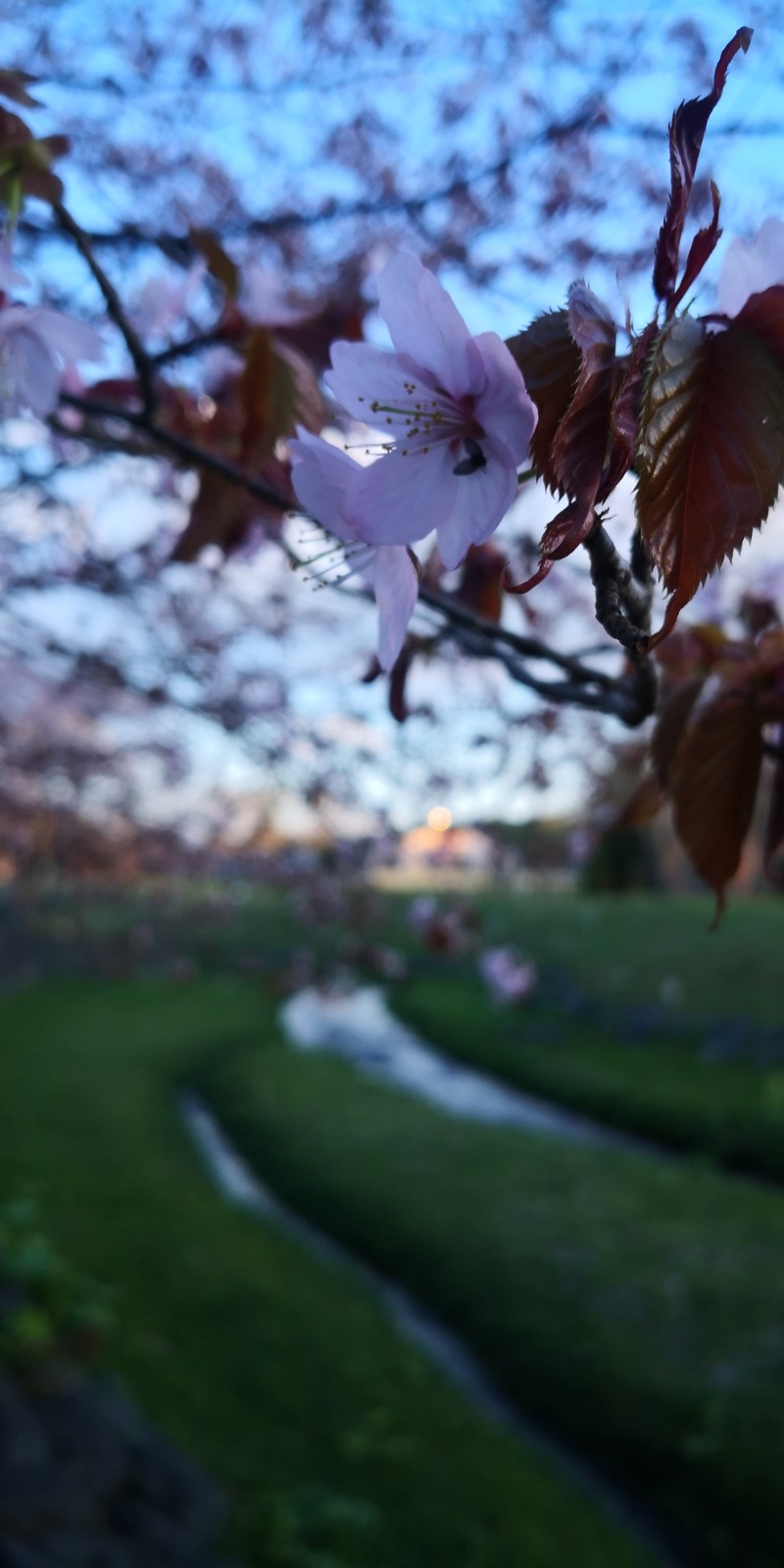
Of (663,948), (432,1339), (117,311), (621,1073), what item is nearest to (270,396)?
(117,311)

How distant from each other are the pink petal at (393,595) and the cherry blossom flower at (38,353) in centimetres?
35

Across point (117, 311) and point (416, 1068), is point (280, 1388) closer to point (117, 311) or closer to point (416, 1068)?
point (117, 311)

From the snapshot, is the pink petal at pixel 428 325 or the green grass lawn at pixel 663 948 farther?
the green grass lawn at pixel 663 948

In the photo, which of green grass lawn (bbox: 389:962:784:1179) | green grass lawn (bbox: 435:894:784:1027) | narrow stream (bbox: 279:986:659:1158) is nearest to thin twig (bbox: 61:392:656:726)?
narrow stream (bbox: 279:986:659:1158)

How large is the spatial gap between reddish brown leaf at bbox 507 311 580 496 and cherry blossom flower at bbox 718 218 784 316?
65 millimetres

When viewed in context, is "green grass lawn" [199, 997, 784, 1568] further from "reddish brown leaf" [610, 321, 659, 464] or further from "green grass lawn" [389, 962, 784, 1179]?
"reddish brown leaf" [610, 321, 659, 464]

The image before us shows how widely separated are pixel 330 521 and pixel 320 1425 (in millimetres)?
3804

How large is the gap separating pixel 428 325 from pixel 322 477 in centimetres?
8

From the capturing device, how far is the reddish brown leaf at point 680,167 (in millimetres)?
370

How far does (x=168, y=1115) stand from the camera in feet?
25.9

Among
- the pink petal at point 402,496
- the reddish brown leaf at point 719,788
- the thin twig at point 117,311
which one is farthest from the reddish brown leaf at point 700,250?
the thin twig at point 117,311

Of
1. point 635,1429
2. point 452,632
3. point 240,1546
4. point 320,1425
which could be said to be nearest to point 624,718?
point 452,632

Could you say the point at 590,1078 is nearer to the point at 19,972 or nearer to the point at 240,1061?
the point at 240,1061

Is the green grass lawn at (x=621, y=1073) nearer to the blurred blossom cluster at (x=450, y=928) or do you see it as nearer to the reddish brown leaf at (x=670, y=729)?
the blurred blossom cluster at (x=450, y=928)
